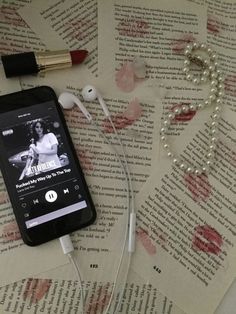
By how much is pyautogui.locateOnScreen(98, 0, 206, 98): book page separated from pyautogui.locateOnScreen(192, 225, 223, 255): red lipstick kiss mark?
0.18m

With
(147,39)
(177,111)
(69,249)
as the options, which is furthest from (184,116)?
(69,249)

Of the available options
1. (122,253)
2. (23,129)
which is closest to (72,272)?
(122,253)

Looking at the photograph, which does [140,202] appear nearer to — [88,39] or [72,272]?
[72,272]

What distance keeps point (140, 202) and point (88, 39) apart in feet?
0.71

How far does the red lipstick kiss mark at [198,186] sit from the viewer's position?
502 mm

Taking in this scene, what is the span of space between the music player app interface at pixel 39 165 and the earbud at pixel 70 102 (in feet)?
0.05

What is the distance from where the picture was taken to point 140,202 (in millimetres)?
487

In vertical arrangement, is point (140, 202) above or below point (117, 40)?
below

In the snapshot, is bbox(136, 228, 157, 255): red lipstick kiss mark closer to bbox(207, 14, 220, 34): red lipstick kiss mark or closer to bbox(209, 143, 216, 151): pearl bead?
bbox(209, 143, 216, 151): pearl bead

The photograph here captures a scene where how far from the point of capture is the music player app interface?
0.46 metres

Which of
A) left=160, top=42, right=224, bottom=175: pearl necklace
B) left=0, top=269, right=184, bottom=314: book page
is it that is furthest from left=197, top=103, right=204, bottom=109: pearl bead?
left=0, top=269, right=184, bottom=314: book page

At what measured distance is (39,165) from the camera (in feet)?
1.53

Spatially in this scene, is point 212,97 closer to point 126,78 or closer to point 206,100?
point 206,100

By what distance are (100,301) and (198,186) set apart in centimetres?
17
